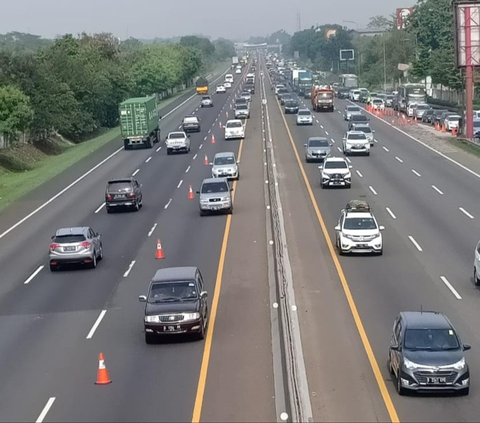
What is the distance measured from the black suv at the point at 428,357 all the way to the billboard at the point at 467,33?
53.9 metres

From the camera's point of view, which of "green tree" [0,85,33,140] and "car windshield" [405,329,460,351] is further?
"green tree" [0,85,33,140]

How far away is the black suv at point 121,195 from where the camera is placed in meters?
47.6

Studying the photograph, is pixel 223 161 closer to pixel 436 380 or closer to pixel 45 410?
pixel 45 410

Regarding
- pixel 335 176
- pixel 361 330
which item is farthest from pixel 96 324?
pixel 335 176

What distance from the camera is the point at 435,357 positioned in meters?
19.9

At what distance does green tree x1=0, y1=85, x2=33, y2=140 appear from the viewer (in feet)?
230

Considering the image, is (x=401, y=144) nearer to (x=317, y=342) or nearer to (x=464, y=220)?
(x=464, y=220)

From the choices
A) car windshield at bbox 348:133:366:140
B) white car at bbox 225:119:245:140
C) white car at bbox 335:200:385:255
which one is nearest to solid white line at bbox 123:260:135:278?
white car at bbox 335:200:385:255

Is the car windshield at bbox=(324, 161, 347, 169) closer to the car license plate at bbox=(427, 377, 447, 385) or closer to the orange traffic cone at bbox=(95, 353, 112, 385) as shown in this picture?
the orange traffic cone at bbox=(95, 353, 112, 385)

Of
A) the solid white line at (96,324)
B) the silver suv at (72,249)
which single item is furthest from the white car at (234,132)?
the solid white line at (96,324)

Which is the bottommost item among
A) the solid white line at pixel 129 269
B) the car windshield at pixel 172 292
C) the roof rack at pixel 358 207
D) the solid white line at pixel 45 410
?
the solid white line at pixel 129 269

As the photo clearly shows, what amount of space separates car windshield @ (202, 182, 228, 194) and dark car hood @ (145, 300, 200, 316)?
20.8 metres

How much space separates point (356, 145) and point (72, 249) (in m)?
34.5

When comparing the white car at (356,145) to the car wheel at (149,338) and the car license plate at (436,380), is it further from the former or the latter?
the car license plate at (436,380)
